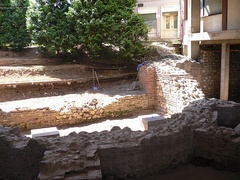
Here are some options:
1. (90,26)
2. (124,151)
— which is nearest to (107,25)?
(90,26)

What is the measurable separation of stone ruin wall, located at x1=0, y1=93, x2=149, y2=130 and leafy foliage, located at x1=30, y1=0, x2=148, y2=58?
378 cm

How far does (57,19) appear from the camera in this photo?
15.0 m

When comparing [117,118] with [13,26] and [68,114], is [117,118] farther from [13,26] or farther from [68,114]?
[13,26]

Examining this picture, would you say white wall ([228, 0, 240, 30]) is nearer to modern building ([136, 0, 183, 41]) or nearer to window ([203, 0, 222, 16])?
window ([203, 0, 222, 16])

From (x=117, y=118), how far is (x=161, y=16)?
48.7ft

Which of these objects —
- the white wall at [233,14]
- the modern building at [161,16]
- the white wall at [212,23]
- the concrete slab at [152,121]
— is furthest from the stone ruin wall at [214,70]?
the modern building at [161,16]

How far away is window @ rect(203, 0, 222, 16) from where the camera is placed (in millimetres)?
12305

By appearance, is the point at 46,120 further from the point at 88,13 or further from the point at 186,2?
the point at 186,2

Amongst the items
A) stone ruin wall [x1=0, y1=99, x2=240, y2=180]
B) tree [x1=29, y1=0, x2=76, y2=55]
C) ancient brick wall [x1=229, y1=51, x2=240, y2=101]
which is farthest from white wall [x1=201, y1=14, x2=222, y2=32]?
stone ruin wall [x1=0, y1=99, x2=240, y2=180]

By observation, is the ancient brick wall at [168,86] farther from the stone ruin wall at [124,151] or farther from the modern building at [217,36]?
the stone ruin wall at [124,151]

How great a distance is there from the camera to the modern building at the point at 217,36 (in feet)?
37.3

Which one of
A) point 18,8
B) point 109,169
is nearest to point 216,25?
point 109,169

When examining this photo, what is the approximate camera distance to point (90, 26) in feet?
45.0

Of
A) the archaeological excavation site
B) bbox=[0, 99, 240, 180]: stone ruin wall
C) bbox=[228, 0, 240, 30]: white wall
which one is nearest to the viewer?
bbox=[0, 99, 240, 180]: stone ruin wall
